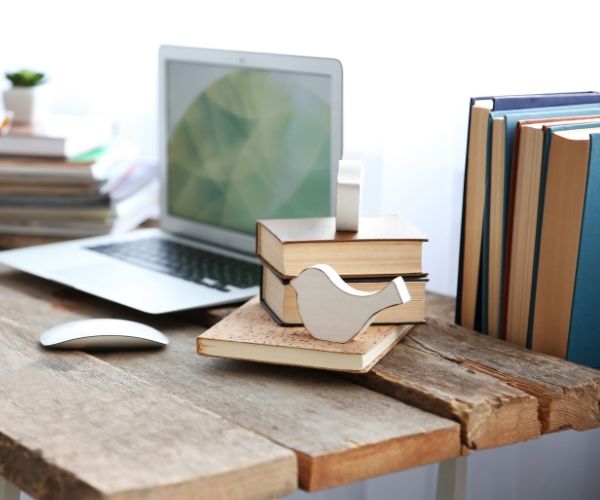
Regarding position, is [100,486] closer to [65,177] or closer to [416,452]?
[416,452]

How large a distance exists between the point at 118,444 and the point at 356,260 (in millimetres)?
306

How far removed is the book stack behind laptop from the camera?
95 cm

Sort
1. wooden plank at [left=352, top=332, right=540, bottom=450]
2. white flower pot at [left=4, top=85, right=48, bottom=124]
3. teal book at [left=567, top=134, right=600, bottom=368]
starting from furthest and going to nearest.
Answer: white flower pot at [left=4, top=85, right=48, bottom=124], teal book at [left=567, top=134, right=600, bottom=368], wooden plank at [left=352, top=332, right=540, bottom=450]

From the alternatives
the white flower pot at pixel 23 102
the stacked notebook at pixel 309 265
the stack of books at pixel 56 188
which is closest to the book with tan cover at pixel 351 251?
the stacked notebook at pixel 309 265

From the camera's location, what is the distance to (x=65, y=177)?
1514 millimetres

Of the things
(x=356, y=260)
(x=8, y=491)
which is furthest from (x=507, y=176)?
(x=8, y=491)

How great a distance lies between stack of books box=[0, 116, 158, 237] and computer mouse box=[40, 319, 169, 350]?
53 cm

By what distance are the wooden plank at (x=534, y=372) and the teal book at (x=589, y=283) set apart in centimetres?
4

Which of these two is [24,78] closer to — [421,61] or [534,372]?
[421,61]

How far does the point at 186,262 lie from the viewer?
1.32 metres

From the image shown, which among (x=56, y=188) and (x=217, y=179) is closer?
(x=217, y=179)

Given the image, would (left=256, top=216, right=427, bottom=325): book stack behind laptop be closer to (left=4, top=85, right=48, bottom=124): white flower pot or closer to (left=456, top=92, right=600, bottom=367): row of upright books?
(left=456, top=92, right=600, bottom=367): row of upright books

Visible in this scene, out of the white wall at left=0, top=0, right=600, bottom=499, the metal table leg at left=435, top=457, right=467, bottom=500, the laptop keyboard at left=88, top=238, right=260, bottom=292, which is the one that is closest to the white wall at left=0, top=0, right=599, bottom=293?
the white wall at left=0, top=0, right=600, bottom=499

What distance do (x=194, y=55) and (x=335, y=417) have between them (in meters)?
0.73
